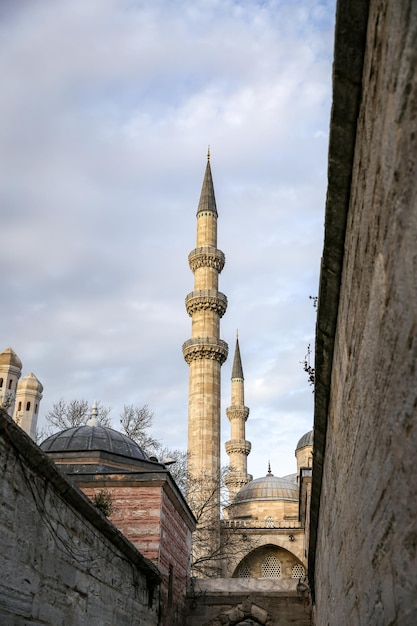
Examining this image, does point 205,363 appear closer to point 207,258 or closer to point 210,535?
point 207,258

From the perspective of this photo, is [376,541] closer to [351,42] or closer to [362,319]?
[362,319]

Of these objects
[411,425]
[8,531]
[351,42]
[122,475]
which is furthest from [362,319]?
[122,475]

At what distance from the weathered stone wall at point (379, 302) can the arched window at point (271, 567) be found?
27.1 metres

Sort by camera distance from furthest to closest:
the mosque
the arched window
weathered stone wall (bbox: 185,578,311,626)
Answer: the arched window → weathered stone wall (bbox: 185,578,311,626) → the mosque

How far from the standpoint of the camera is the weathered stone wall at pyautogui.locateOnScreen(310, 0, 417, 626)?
6.26 ft

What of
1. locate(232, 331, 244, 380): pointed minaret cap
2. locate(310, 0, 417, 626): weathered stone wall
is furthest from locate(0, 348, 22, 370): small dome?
locate(310, 0, 417, 626): weathered stone wall

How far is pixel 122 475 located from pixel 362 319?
10111 mm

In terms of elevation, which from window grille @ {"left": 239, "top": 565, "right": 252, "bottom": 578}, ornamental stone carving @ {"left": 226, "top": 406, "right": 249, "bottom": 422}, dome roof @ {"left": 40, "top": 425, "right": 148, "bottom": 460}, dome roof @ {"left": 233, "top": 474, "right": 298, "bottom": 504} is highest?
ornamental stone carving @ {"left": 226, "top": 406, "right": 249, "bottom": 422}

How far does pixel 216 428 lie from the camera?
91.5 feet

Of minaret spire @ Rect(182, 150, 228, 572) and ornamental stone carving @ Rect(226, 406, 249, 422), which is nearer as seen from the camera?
minaret spire @ Rect(182, 150, 228, 572)

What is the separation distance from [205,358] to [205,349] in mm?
450

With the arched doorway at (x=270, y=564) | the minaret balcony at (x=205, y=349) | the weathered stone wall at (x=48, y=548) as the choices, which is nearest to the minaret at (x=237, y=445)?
the arched doorway at (x=270, y=564)

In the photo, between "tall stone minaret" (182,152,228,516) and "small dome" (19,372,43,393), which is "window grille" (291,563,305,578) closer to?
"tall stone minaret" (182,152,228,516)

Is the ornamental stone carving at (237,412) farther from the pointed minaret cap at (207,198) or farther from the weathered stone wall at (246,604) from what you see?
the weathered stone wall at (246,604)
